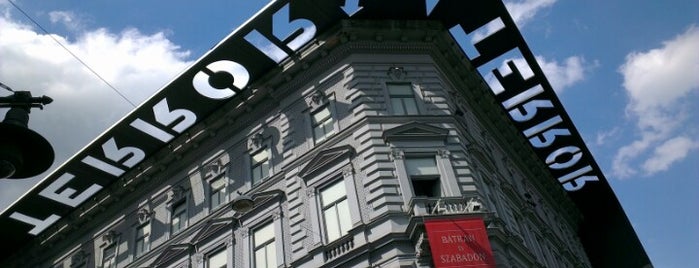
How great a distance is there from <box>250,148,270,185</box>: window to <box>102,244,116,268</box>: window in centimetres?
876

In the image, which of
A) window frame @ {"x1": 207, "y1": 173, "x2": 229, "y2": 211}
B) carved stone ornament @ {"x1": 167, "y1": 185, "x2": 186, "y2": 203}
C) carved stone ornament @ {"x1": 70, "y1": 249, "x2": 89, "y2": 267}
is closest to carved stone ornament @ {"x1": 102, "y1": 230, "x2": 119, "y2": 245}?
carved stone ornament @ {"x1": 70, "y1": 249, "x2": 89, "y2": 267}

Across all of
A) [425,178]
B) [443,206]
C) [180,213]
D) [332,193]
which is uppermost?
[180,213]

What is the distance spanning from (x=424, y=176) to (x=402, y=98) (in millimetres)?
4219

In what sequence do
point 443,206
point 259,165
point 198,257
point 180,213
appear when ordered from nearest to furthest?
point 443,206 → point 198,257 → point 259,165 → point 180,213

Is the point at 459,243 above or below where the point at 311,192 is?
below

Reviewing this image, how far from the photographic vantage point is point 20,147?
508 cm

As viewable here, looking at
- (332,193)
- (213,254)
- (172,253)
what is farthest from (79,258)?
(332,193)

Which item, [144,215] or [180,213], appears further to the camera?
[144,215]

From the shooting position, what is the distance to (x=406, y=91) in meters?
23.9

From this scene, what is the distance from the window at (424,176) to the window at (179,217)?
11172 millimetres

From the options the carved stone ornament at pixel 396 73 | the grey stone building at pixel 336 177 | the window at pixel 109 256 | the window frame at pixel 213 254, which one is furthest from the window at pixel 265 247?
the window at pixel 109 256

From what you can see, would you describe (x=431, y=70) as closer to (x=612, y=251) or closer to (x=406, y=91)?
(x=406, y=91)

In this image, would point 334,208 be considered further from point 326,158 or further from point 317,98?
point 317,98

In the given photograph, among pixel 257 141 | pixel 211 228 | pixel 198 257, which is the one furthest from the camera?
pixel 257 141
